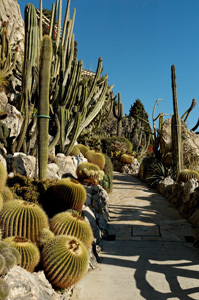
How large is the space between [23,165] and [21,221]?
2.98 metres

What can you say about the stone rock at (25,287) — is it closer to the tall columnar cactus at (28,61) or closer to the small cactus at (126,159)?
the tall columnar cactus at (28,61)

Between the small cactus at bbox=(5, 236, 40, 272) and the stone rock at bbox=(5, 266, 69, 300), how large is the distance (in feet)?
0.45

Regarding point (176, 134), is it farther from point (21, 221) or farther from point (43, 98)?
point (21, 221)

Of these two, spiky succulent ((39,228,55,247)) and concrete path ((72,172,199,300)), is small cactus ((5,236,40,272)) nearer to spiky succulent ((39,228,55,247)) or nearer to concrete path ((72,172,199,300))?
spiky succulent ((39,228,55,247))

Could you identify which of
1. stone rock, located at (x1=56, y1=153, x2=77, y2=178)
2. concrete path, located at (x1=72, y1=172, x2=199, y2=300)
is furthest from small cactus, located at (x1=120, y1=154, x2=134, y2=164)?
stone rock, located at (x1=56, y1=153, x2=77, y2=178)

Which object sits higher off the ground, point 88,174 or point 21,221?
point 88,174

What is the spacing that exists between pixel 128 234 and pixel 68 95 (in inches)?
189

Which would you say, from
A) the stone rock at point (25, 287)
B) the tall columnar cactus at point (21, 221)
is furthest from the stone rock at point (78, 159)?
the stone rock at point (25, 287)

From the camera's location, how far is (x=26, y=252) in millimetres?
3070

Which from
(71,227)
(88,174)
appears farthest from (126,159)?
(71,227)

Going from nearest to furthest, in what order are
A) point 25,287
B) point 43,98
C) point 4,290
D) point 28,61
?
point 4,290 → point 25,287 → point 43,98 → point 28,61

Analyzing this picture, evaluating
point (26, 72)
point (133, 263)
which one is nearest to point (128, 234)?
point (133, 263)

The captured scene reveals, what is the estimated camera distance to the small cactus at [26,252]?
3018mm

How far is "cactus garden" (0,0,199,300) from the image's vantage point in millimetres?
3291
